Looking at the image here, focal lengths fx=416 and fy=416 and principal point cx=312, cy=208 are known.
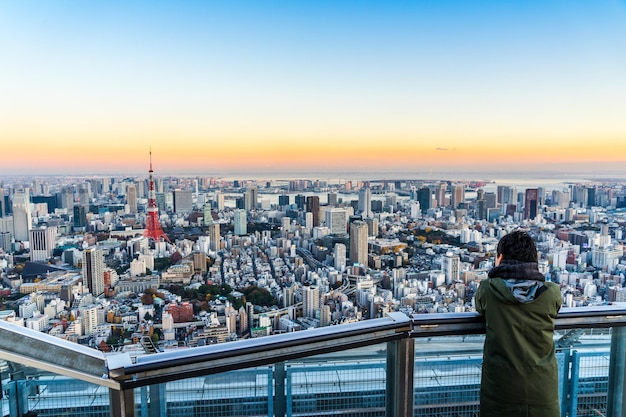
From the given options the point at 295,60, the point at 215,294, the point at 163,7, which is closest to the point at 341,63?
the point at 295,60

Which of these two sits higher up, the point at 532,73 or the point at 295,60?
the point at 295,60

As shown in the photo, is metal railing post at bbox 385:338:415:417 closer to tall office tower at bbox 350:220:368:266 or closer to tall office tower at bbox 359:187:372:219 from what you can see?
tall office tower at bbox 350:220:368:266

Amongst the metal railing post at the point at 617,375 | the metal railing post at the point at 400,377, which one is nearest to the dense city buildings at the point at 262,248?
the metal railing post at the point at 617,375

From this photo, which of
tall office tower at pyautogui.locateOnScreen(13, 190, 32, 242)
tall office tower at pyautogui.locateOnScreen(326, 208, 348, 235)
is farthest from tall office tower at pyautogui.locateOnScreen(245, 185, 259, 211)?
tall office tower at pyautogui.locateOnScreen(13, 190, 32, 242)

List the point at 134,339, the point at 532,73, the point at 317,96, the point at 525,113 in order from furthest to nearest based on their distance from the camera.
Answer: the point at 317,96 < the point at 525,113 < the point at 532,73 < the point at 134,339

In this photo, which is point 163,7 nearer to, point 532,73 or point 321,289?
point 321,289
